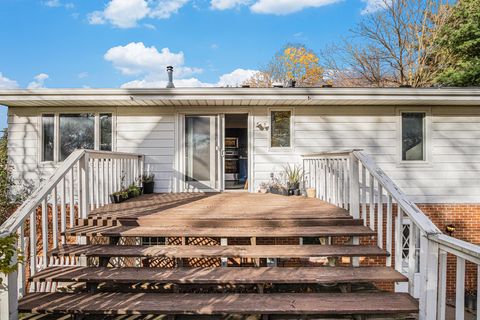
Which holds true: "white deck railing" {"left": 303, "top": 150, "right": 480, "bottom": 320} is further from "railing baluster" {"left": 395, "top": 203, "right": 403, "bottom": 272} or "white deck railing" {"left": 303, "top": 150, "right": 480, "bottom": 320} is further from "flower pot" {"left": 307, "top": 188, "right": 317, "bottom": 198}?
"flower pot" {"left": 307, "top": 188, "right": 317, "bottom": 198}

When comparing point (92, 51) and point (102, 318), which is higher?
point (92, 51)

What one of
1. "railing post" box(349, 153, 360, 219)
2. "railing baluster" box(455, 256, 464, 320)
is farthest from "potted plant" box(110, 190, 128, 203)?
"railing baluster" box(455, 256, 464, 320)

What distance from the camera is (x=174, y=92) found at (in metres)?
5.77

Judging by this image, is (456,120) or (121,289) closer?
(121,289)

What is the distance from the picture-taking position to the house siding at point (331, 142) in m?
6.40

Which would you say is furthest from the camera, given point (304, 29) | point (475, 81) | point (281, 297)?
point (304, 29)

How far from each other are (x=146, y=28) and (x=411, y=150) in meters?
14.5

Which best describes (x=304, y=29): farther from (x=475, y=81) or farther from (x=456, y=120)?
(x=456, y=120)

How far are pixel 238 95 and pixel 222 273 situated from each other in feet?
12.3

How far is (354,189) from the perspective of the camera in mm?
3928

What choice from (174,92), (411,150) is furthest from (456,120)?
(174,92)

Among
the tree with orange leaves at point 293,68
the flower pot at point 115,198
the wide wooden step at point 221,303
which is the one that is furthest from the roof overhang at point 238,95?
the tree with orange leaves at point 293,68

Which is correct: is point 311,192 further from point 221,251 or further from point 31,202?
point 31,202

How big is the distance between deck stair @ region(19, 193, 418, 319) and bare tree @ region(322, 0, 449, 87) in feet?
40.9
